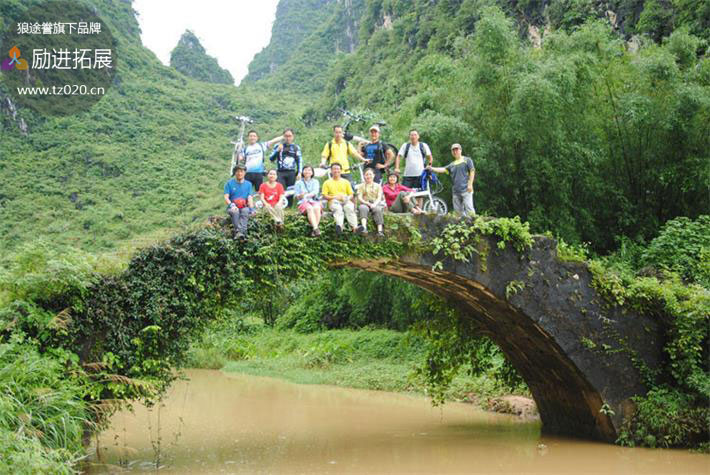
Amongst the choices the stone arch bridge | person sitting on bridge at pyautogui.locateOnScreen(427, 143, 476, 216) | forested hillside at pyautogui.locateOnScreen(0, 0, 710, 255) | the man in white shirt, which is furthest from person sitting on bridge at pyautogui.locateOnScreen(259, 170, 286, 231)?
forested hillside at pyautogui.locateOnScreen(0, 0, 710, 255)

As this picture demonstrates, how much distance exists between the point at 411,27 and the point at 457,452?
34502 mm

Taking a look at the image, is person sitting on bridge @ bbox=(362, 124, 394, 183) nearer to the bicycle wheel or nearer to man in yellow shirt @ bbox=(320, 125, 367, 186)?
man in yellow shirt @ bbox=(320, 125, 367, 186)

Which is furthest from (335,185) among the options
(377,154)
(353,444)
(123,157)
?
(123,157)

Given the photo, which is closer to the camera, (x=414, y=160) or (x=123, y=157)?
(x=414, y=160)

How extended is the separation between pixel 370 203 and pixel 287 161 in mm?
1231

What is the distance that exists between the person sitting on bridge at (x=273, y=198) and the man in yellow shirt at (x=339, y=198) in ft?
1.92

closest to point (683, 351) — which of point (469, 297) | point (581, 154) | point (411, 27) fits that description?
point (469, 297)

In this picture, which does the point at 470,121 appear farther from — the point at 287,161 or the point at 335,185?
the point at 335,185

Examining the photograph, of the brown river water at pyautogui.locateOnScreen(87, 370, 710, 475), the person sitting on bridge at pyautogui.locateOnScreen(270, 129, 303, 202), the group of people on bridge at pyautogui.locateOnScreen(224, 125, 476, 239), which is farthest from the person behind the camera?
the person sitting on bridge at pyautogui.locateOnScreen(270, 129, 303, 202)

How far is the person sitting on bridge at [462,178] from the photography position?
9.80m

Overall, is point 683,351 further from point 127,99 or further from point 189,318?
point 127,99

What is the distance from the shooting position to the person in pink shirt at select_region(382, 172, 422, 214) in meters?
9.60

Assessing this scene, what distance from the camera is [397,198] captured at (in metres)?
9.66

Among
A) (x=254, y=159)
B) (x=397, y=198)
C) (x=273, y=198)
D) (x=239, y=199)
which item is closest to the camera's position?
(x=239, y=199)
